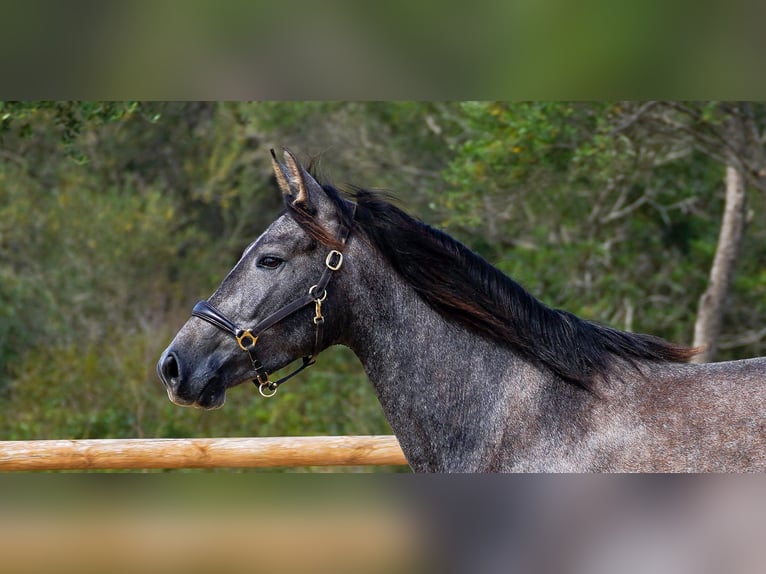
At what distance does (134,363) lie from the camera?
33.0 ft

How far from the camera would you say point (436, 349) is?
317cm

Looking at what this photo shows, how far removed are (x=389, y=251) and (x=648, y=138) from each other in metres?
5.26

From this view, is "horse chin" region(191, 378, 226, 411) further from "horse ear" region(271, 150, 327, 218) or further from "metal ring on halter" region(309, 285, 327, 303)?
"horse ear" region(271, 150, 327, 218)

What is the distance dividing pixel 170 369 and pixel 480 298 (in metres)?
→ 1.08

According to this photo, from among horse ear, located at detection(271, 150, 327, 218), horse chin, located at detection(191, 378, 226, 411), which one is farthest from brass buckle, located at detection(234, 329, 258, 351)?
horse ear, located at detection(271, 150, 327, 218)

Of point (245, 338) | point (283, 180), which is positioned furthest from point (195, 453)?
point (283, 180)

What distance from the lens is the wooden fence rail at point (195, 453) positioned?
4.41 m

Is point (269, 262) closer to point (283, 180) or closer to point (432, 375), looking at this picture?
point (283, 180)

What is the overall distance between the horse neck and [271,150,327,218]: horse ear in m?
0.23

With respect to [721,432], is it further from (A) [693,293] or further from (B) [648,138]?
(A) [693,293]

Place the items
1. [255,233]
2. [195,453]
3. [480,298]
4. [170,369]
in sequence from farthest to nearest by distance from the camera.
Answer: [255,233] < [195,453] < [480,298] < [170,369]

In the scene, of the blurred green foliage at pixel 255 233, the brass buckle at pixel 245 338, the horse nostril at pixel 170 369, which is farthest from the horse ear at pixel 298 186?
the blurred green foliage at pixel 255 233

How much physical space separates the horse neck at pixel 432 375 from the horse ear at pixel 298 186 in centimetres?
23

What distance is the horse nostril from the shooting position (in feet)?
10.0
